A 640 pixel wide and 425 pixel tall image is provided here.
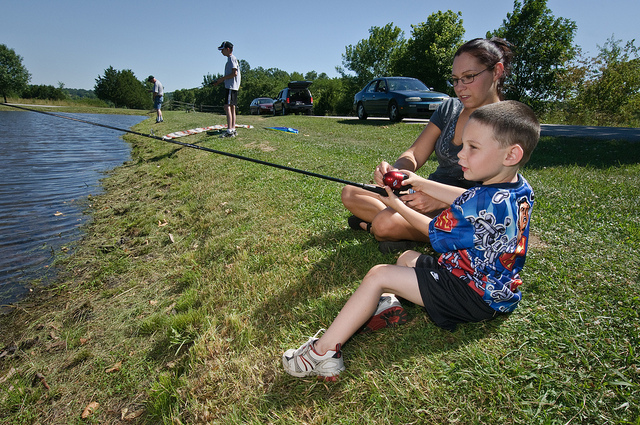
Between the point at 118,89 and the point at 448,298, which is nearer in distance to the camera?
the point at 448,298

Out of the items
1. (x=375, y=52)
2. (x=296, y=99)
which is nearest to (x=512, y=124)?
(x=296, y=99)

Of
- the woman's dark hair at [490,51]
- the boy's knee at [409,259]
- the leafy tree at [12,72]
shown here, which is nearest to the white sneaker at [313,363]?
the boy's knee at [409,259]

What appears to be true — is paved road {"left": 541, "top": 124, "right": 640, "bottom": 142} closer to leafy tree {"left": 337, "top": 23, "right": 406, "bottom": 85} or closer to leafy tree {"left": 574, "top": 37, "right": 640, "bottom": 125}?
leafy tree {"left": 574, "top": 37, "right": 640, "bottom": 125}

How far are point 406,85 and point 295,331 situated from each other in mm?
12420

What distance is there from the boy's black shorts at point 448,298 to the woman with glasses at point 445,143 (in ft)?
2.54

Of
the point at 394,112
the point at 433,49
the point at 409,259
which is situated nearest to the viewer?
the point at 409,259

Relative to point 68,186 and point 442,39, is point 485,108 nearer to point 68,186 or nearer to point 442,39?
point 68,186

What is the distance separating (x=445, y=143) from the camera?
2.84 meters

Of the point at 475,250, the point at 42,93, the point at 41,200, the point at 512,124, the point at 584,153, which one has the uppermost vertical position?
the point at 42,93

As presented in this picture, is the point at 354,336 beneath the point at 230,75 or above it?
beneath

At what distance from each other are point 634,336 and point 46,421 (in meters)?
3.26

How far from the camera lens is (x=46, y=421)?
2.14m

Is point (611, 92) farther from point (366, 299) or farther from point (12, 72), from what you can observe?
point (12, 72)

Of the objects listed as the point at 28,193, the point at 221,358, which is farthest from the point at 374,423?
the point at 28,193
